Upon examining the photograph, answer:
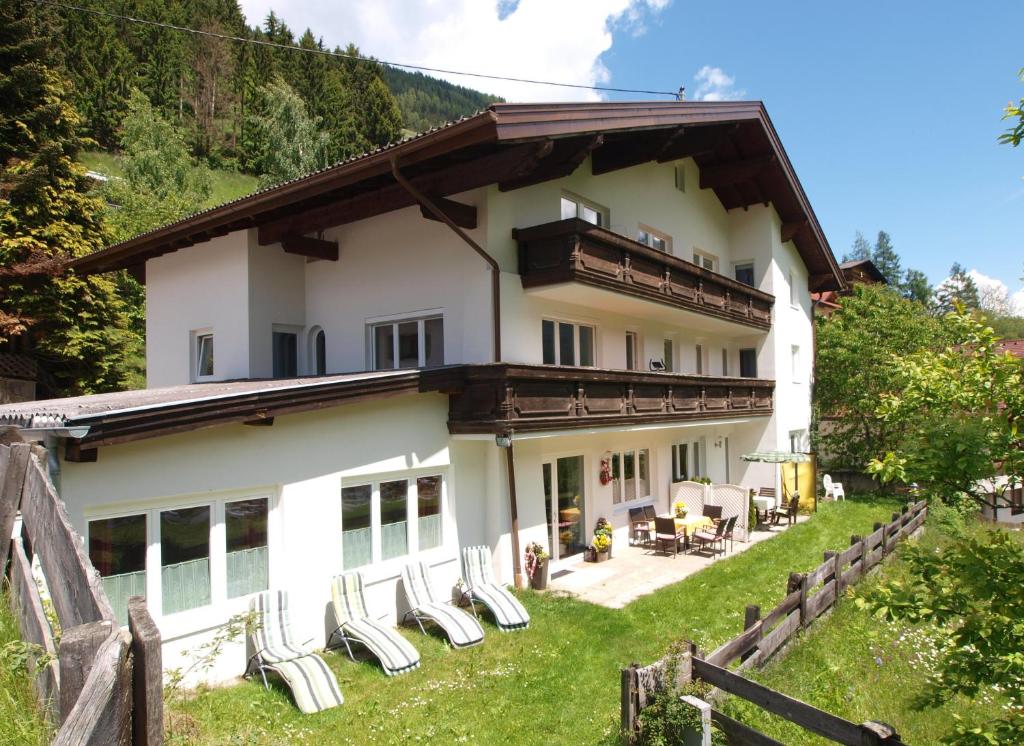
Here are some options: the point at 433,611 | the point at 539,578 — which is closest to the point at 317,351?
the point at 539,578

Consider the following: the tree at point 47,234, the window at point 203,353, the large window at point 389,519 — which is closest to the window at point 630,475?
the large window at point 389,519

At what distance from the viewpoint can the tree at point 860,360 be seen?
922 inches

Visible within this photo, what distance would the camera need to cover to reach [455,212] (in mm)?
11344

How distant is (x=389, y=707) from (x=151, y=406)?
13.9 feet

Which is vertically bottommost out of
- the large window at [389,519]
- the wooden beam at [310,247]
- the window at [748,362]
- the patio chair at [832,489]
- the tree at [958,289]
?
the patio chair at [832,489]

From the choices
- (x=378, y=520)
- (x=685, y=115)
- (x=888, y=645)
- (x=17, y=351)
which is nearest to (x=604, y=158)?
(x=685, y=115)

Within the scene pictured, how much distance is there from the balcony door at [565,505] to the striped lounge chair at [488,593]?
7.24 ft

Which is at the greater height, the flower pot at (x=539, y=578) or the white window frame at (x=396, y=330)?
the white window frame at (x=396, y=330)

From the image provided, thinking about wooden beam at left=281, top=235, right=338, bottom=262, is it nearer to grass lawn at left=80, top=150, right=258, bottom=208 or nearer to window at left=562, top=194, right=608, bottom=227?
window at left=562, top=194, right=608, bottom=227

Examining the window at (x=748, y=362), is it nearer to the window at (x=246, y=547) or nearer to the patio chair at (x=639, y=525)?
the patio chair at (x=639, y=525)

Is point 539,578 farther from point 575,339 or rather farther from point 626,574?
point 575,339

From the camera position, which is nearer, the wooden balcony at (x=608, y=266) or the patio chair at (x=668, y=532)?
the wooden balcony at (x=608, y=266)

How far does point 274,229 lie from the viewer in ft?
43.5

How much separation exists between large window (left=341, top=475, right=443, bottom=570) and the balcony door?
3033 millimetres
